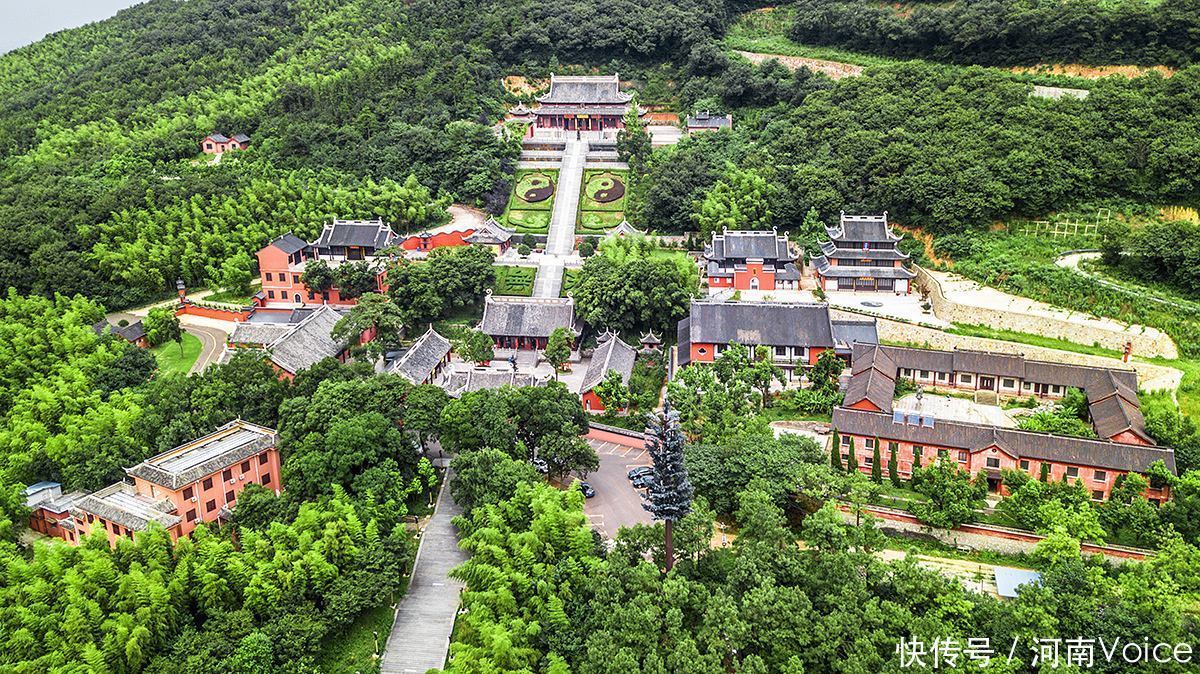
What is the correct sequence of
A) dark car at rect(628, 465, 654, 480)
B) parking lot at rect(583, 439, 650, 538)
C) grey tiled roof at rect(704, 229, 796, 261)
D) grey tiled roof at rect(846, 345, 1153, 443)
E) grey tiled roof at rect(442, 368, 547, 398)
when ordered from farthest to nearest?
grey tiled roof at rect(704, 229, 796, 261) < grey tiled roof at rect(442, 368, 547, 398) < dark car at rect(628, 465, 654, 480) < grey tiled roof at rect(846, 345, 1153, 443) < parking lot at rect(583, 439, 650, 538)

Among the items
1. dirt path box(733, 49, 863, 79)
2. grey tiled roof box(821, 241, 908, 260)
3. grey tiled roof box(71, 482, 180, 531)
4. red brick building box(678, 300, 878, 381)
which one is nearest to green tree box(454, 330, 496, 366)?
red brick building box(678, 300, 878, 381)

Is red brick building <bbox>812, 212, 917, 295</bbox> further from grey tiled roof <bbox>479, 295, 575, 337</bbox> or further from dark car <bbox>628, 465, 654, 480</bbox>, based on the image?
dark car <bbox>628, 465, 654, 480</bbox>

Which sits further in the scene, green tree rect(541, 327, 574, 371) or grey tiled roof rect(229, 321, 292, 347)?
grey tiled roof rect(229, 321, 292, 347)

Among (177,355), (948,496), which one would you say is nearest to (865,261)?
(948,496)

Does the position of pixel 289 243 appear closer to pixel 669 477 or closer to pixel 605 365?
pixel 605 365

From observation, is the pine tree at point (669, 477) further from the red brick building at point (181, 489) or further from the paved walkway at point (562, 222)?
the paved walkway at point (562, 222)

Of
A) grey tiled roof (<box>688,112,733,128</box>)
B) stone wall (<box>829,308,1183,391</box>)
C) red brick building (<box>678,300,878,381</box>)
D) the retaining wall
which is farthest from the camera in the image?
grey tiled roof (<box>688,112,733,128</box>)
